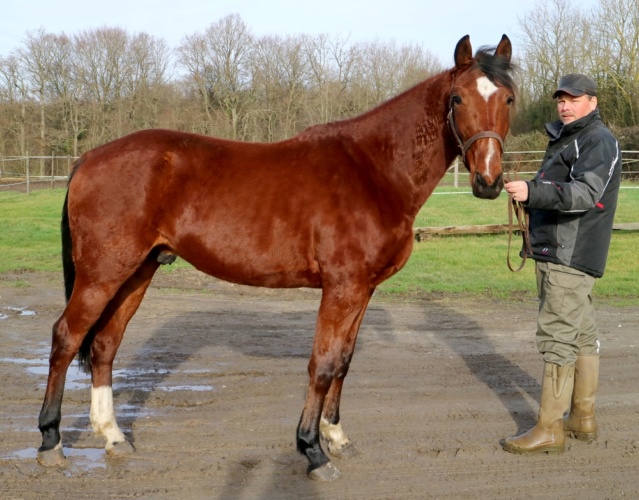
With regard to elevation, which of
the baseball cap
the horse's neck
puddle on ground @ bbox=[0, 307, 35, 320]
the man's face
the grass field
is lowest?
puddle on ground @ bbox=[0, 307, 35, 320]

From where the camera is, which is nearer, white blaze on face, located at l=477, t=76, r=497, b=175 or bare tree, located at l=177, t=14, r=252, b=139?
white blaze on face, located at l=477, t=76, r=497, b=175

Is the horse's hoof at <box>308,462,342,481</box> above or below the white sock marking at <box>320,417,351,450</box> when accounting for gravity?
below

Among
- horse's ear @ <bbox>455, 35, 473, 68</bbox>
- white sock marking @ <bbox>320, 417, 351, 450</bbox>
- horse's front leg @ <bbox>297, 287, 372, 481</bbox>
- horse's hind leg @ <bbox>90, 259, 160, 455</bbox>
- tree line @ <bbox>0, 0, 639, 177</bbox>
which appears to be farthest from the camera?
tree line @ <bbox>0, 0, 639, 177</bbox>

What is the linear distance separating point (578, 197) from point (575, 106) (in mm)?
718

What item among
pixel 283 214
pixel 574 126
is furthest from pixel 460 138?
pixel 283 214

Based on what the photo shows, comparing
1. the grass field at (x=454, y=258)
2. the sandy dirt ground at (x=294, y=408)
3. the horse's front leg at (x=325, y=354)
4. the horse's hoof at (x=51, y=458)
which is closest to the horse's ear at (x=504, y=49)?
the horse's front leg at (x=325, y=354)

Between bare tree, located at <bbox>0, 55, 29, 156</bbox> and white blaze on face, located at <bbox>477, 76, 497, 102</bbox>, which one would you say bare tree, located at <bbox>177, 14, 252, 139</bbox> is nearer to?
bare tree, located at <bbox>0, 55, 29, 156</bbox>

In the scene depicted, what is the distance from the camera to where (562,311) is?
425cm

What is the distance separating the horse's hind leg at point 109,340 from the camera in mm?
4398

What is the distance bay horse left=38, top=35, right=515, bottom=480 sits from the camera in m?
4.04

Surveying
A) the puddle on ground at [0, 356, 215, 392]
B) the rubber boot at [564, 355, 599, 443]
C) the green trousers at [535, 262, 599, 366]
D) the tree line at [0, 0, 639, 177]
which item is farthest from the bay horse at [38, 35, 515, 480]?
the tree line at [0, 0, 639, 177]

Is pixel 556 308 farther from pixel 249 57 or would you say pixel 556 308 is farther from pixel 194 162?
pixel 249 57

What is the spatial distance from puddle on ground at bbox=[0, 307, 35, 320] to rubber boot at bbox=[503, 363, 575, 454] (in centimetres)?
613

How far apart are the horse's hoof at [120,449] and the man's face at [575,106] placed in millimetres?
3603
